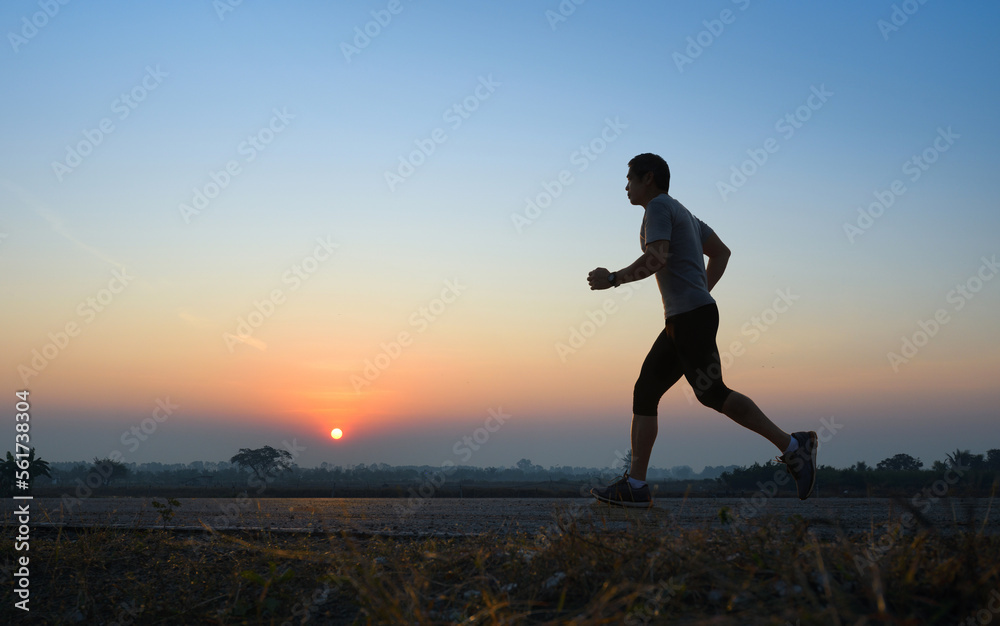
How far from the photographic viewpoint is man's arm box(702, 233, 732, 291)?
5227 millimetres

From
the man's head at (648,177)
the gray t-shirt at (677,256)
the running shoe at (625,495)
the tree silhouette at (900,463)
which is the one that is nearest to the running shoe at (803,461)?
the running shoe at (625,495)

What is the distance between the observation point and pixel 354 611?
310 centimetres

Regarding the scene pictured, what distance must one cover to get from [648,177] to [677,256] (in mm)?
620

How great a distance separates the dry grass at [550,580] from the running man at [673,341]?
1.12 m

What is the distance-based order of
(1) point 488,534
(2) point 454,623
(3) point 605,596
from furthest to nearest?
(1) point 488,534, (2) point 454,623, (3) point 605,596

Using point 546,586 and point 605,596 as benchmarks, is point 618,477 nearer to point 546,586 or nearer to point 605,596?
point 546,586

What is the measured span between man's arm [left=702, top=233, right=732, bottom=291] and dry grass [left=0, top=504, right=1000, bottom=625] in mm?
2353

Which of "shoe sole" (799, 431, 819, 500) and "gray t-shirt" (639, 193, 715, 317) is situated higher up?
"gray t-shirt" (639, 193, 715, 317)

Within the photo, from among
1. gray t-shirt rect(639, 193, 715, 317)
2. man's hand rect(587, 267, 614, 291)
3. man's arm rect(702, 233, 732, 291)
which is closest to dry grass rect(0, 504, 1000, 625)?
man's hand rect(587, 267, 614, 291)

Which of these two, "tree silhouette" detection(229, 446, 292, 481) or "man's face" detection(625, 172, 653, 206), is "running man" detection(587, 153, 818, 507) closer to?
"man's face" detection(625, 172, 653, 206)

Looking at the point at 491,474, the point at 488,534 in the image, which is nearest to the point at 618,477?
the point at 488,534

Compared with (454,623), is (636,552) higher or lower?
higher

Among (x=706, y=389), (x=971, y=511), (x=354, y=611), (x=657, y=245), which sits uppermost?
(x=657, y=245)

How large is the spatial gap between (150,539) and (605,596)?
379cm
